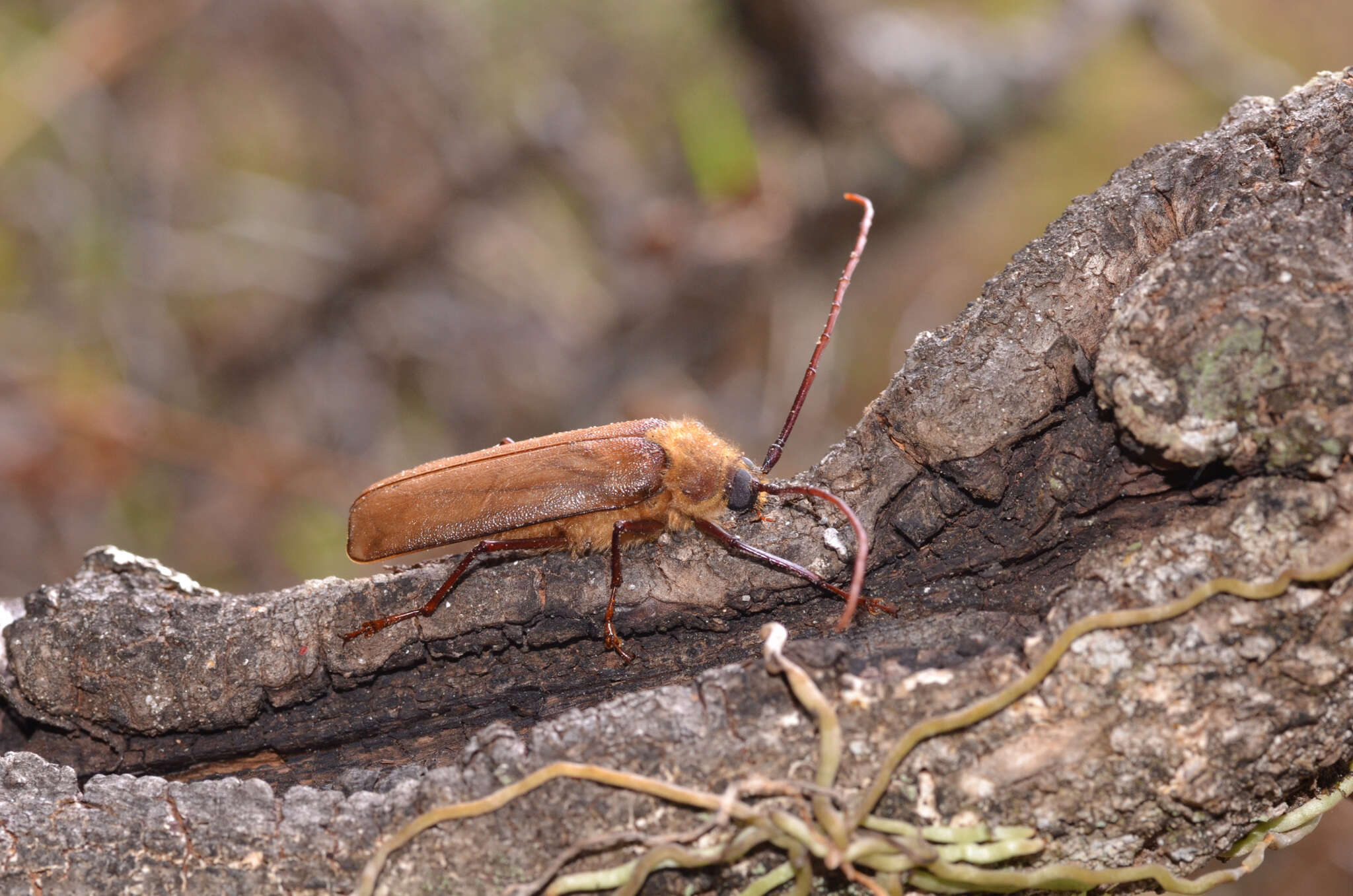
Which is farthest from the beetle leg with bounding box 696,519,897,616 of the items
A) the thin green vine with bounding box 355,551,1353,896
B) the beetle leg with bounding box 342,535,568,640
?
the beetle leg with bounding box 342,535,568,640

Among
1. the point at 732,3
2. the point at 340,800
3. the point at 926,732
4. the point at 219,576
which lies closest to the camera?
the point at 926,732

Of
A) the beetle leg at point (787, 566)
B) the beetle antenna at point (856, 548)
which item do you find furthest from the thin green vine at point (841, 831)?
the beetle leg at point (787, 566)

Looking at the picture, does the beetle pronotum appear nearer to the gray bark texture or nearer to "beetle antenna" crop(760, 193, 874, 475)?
"beetle antenna" crop(760, 193, 874, 475)

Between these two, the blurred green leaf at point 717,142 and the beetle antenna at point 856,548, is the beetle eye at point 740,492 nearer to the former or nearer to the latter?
the beetle antenna at point 856,548

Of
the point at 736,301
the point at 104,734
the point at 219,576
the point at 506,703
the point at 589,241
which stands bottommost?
the point at 506,703

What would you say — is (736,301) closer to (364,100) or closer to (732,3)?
(732,3)

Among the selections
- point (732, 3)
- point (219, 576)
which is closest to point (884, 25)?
point (732, 3)

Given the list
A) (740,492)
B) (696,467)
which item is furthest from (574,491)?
(740,492)
